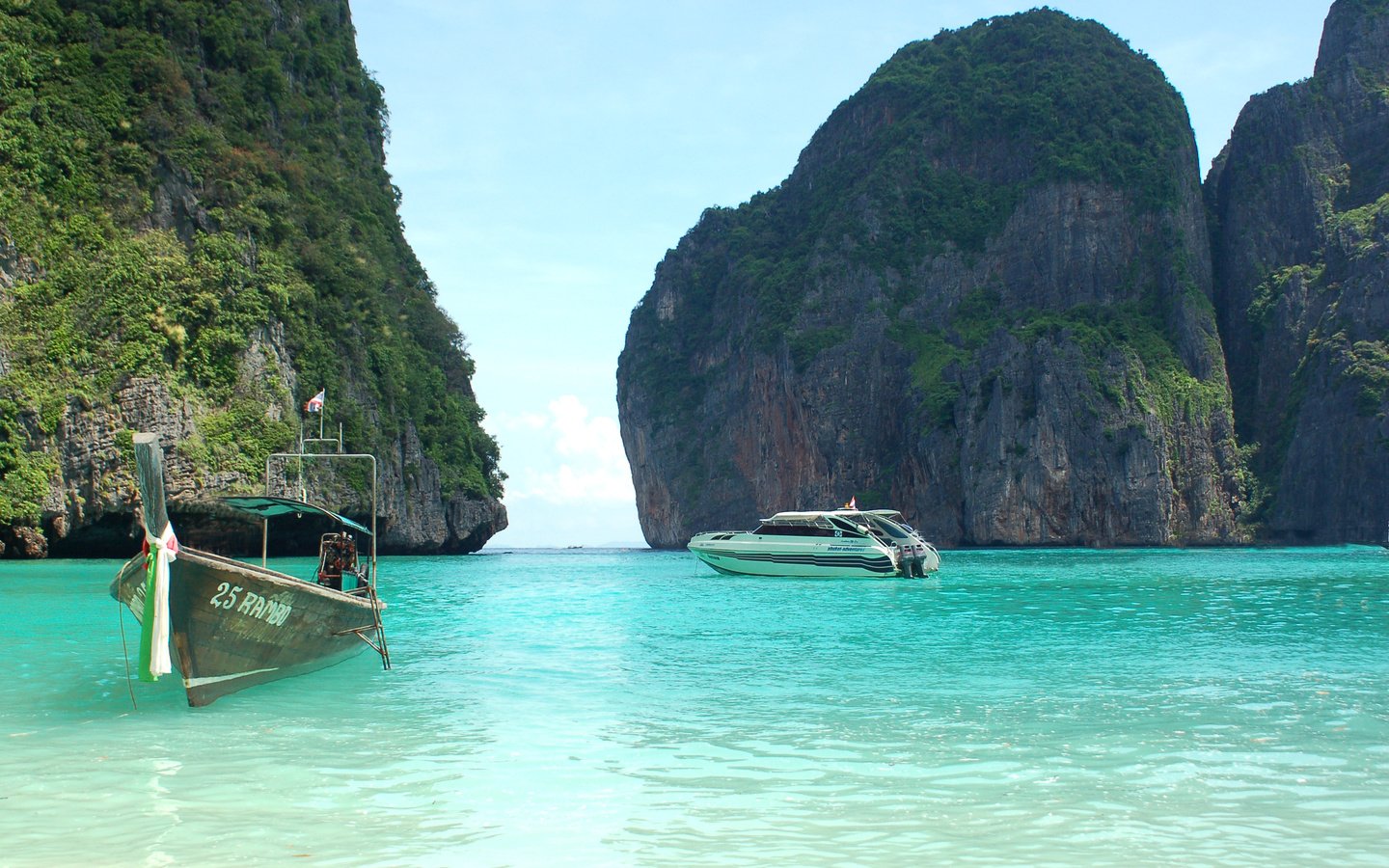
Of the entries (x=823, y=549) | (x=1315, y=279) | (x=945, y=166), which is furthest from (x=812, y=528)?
(x=945, y=166)

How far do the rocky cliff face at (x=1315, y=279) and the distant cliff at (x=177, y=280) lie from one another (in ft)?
220

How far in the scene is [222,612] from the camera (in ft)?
40.9

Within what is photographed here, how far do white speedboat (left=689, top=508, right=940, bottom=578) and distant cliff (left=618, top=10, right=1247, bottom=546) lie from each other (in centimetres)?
4564

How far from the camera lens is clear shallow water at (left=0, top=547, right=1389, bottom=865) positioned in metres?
7.44

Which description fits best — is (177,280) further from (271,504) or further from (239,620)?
(239,620)

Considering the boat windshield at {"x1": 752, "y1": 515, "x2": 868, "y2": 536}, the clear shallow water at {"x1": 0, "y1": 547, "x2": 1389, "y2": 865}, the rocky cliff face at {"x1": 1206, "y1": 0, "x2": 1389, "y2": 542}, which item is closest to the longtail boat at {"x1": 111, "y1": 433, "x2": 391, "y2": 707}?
the clear shallow water at {"x1": 0, "y1": 547, "x2": 1389, "y2": 865}

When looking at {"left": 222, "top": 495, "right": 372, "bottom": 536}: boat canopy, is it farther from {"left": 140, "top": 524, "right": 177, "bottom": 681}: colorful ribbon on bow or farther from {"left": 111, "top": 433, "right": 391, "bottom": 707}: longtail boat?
{"left": 140, "top": 524, "right": 177, "bottom": 681}: colorful ribbon on bow

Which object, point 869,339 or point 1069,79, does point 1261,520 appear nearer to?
point 869,339

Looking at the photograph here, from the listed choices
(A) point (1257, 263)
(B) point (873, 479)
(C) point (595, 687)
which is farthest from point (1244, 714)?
(A) point (1257, 263)

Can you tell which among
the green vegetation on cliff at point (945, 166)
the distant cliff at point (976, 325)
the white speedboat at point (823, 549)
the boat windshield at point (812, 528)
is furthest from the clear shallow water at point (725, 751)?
the green vegetation on cliff at point (945, 166)

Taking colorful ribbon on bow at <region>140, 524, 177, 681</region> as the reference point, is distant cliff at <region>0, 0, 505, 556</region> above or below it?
above

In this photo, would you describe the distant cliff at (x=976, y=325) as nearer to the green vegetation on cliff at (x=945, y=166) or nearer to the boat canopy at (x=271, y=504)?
the green vegetation on cliff at (x=945, y=166)

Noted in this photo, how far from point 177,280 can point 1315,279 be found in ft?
299

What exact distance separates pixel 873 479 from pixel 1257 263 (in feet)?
134
